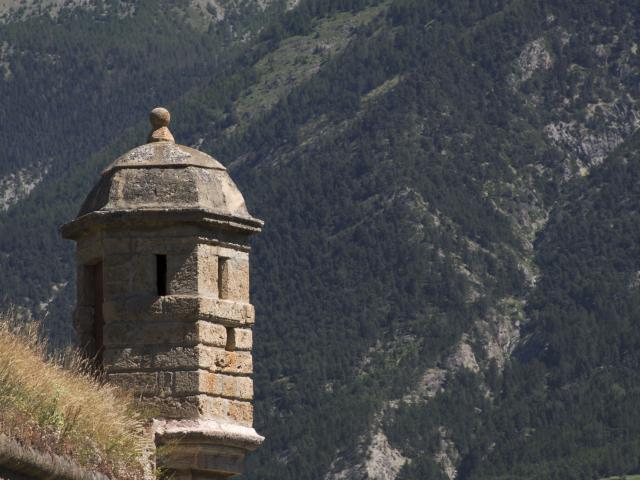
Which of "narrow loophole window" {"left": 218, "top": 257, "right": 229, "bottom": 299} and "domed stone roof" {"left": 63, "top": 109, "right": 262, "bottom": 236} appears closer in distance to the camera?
"domed stone roof" {"left": 63, "top": 109, "right": 262, "bottom": 236}

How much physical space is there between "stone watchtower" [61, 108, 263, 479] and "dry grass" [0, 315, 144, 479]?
0.50 meters

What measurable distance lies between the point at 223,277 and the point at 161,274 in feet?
2.04

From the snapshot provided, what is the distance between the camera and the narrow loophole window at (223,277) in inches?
1057

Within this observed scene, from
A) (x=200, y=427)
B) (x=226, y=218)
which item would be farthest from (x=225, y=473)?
(x=226, y=218)

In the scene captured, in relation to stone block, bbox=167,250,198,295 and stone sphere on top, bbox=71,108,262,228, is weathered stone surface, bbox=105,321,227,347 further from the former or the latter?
stone sphere on top, bbox=71,108,262,228

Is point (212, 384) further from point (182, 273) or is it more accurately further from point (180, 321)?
point (182, 273)

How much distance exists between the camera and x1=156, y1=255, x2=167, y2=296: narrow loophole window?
26594 millimetres

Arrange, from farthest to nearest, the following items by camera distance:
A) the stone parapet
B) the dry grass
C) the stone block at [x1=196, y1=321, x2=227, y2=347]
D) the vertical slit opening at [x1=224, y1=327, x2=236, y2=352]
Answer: the vertical slit opening at [x1=224, y1=327, x2=236, y2=352], the stone block at [x1=196, y1=321, x2=227, y2=347], the stone parapet, the dry grass

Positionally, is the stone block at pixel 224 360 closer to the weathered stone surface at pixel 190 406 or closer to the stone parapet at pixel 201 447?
the weathered stone surface at pixel 190 406

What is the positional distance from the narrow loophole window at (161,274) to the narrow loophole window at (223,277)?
0.56 metres

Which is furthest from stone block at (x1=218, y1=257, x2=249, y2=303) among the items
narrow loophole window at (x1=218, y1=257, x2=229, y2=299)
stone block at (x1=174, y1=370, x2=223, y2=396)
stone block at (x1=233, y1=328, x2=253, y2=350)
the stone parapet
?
the stone parapet

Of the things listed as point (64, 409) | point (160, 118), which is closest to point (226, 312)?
point (160, 118)

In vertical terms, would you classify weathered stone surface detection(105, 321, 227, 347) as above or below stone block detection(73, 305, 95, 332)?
below

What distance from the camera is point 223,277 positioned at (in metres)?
26.9
